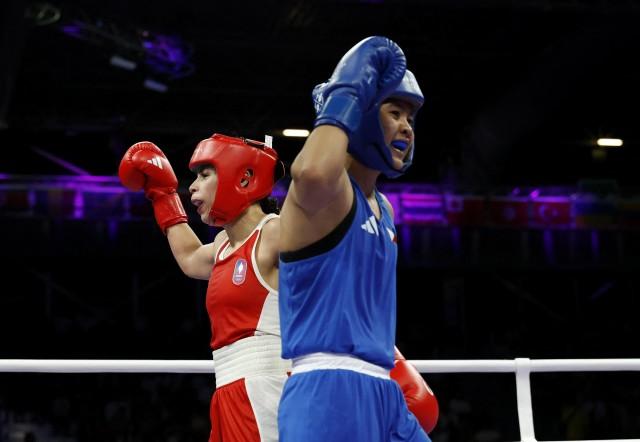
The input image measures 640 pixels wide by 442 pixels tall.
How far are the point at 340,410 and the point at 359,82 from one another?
1.91ft

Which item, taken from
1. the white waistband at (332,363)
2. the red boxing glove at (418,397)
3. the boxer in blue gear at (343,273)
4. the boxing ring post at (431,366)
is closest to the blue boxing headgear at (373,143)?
the boxer in blue gear at (343,273)

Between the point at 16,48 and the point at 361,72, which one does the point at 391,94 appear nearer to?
the point at 361,72

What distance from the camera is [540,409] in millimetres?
9008

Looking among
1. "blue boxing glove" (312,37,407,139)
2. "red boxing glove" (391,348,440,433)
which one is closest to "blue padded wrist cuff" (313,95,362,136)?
"blue boxing glove" (312,37,407,139)

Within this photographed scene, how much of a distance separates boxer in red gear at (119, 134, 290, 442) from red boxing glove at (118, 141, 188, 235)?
4.4 inches

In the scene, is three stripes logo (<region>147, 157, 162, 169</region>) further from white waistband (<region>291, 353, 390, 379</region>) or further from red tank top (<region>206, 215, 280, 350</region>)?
white waistband (<region>291, 353, 390, 379</region>)

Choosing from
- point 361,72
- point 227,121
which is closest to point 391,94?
point 361,72

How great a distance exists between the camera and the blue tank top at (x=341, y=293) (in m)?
1.63

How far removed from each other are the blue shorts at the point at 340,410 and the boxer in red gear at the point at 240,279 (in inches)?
23.4

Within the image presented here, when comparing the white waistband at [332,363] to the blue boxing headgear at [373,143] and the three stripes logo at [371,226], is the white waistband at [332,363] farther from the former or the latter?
the blue boxing headgear at [373,143]

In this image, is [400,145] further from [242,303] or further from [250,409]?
[250,409]

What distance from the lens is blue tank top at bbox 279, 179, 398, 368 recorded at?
163 centimetres

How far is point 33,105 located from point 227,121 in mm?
2213

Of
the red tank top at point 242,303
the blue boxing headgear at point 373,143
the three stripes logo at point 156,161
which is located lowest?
Result: the red tank top at point 242,303
